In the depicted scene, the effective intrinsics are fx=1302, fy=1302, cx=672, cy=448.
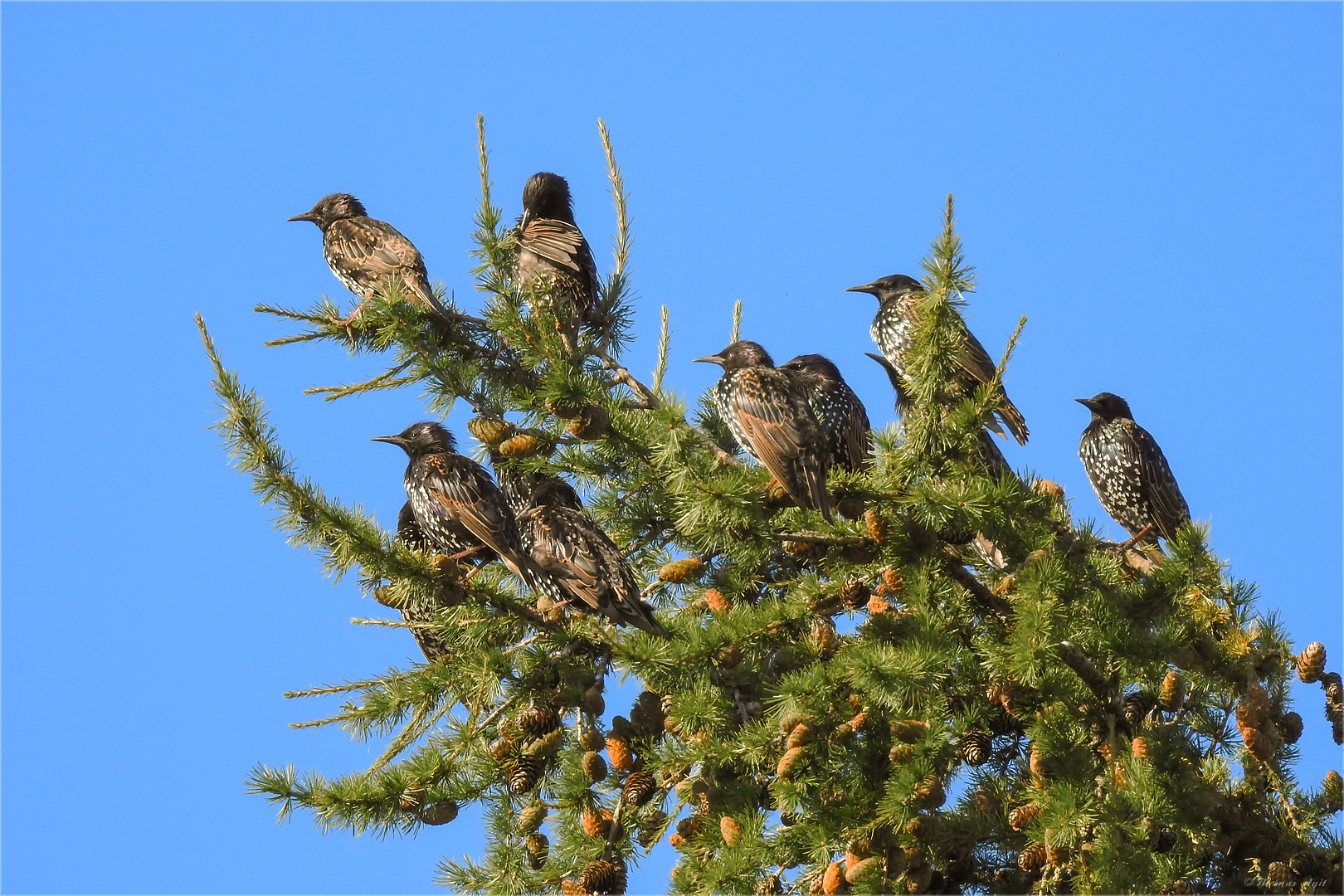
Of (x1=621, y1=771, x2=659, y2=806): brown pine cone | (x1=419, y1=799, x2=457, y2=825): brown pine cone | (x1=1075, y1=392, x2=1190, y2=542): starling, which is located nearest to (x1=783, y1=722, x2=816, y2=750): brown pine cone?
(x1=621, y1=771, x2=659, y2=806): brown pine cone

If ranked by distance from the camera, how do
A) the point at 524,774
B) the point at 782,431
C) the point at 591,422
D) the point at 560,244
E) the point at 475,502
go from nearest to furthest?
1. the point at 524,774
2. the point at 591,422
3. the point at 782,431
4. the point at 475,502
5. the point at 560,244

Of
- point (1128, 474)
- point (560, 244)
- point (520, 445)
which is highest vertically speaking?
point (560, 244)

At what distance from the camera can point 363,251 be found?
23.9 feet

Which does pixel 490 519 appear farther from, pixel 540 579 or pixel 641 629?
pixel 641 629

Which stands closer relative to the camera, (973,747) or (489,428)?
(973,747)

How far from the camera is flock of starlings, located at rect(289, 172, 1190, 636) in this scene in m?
5.43

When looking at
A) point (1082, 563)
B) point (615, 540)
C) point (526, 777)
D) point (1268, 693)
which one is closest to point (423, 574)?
point (526, 777)

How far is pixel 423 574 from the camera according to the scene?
4.95 m

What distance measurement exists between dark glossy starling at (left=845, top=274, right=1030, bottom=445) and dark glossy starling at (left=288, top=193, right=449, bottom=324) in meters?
2.62

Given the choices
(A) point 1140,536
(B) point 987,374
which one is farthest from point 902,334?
(A) point 1140,536

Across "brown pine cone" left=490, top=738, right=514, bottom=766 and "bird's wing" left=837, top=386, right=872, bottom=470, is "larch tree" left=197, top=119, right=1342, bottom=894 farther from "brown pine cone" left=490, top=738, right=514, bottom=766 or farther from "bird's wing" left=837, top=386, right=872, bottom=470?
"bird's wing" left=837, top=386, right=872, bottom=470

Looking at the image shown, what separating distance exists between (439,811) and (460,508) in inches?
64.0

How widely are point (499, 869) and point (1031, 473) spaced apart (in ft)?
8.09

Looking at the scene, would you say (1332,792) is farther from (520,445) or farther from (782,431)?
(520,445)
